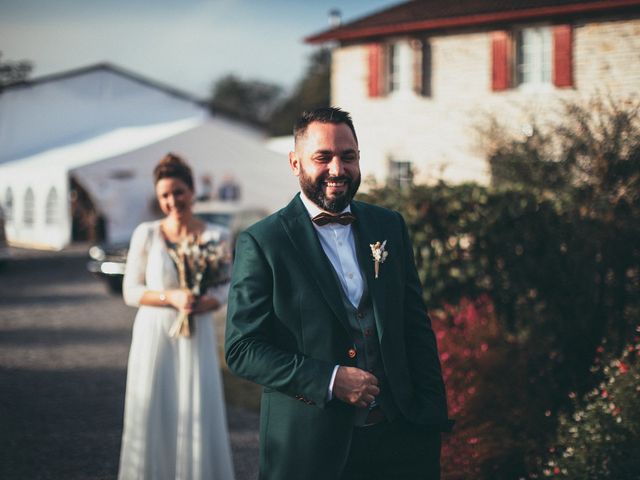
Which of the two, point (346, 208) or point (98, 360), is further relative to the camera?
point (98, 360)

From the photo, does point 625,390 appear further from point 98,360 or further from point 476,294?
→ point 98,360

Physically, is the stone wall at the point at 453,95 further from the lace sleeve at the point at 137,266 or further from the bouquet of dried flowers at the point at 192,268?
the lace sleeve at the point at 137,266

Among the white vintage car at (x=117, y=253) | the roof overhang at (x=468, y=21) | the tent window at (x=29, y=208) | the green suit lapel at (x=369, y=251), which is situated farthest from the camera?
the tent window at (x=29, y=208)

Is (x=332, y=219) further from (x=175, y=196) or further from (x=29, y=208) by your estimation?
(x=29, y=208)

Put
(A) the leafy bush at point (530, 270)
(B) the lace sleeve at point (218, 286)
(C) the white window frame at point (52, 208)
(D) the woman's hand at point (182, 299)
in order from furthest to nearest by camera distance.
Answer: (C) the white window frame at point (52, 208) < (A) the leafy bush at point (530, 270) < (B) the lace sleeve at point (218, 286) < (D) the woman's hand at point (182, 299)

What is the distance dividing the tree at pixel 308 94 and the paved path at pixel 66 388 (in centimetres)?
3878

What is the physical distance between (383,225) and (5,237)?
59.4 ft

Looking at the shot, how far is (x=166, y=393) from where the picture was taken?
5.14 metres

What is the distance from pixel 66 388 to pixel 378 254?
640 cm

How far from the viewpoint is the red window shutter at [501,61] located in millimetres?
20266

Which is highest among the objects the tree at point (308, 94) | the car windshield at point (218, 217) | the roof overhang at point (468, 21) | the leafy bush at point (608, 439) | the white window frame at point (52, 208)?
the tree at point (308, 94)

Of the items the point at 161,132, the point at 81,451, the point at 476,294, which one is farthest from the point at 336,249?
the point at 161,132

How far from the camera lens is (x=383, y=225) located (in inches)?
132

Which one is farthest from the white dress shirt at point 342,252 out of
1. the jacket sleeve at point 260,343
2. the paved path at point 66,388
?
the paved path at point 66,388
